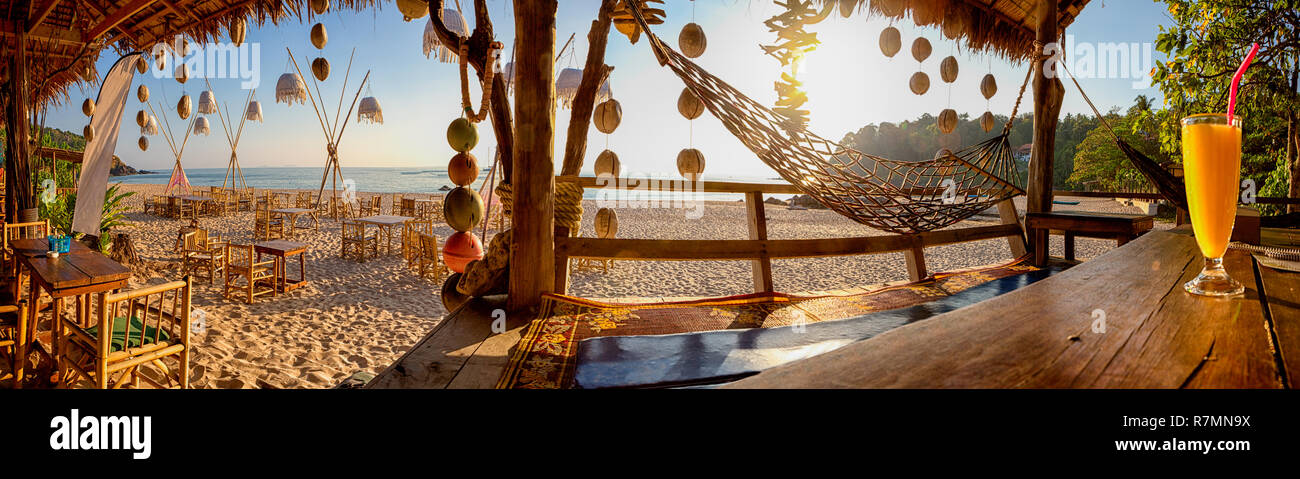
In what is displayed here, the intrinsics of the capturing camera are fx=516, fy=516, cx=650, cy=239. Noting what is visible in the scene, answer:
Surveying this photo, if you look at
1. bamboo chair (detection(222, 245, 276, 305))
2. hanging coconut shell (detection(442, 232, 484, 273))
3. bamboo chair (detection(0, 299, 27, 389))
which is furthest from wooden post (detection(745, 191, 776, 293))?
bamboo chair (detection(222, 245, 276, 305))

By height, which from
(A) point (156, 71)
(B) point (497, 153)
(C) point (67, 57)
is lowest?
(B) point (497, 153)

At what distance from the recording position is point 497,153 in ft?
6.65

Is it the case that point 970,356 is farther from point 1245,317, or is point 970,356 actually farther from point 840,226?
point 840,226

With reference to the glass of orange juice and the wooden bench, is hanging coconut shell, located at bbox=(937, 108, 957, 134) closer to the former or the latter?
the wooden bench

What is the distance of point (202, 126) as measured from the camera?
439 inches

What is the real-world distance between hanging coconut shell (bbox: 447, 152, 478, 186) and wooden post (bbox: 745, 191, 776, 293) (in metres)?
1.22

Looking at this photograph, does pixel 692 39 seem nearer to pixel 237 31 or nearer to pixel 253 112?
pixel 237 31

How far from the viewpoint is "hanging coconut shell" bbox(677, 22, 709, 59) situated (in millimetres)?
4672

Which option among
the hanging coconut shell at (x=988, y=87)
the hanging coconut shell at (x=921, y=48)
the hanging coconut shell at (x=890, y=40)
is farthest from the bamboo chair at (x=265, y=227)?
the hanging coconut shell at (x=988, y=87)
